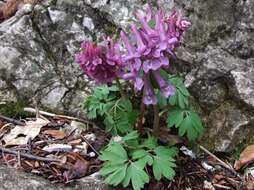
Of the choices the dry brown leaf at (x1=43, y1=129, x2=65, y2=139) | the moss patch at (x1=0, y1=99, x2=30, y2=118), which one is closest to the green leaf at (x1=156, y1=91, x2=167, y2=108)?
the dry brown leaf at (x1=43, y1=129, x2=65, y2=139)

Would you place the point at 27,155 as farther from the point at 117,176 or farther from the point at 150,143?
the point at 150,143

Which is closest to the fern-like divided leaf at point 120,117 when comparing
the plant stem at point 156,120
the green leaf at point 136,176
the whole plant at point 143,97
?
the whole plant at point 143,97

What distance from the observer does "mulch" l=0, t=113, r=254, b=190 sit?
9.35 feet

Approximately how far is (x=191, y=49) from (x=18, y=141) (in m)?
1.25

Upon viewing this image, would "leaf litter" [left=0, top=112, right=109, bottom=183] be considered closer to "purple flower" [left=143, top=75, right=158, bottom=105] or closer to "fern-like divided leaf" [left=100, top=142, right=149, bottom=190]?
"fern-like divided leaf" [left=100, top=142, right=149, bottom=190]

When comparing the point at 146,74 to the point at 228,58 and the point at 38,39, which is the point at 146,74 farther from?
the point at 38,39

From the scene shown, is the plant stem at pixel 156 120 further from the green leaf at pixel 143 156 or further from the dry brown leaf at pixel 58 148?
the dry brown leaf at pixel 58 148

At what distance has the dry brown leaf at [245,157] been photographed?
120 inches

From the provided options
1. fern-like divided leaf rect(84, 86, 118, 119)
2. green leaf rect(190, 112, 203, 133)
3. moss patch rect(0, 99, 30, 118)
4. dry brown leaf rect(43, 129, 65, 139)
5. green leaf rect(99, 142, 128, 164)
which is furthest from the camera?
moss patch rect(0, 99, 30, 118)

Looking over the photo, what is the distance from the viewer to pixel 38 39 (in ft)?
11.4

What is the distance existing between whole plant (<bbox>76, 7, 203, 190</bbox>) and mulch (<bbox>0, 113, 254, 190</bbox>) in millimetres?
156

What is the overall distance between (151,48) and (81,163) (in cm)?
82

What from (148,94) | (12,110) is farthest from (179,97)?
(12,110)

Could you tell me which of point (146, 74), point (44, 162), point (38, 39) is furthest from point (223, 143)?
point (38, 39)
